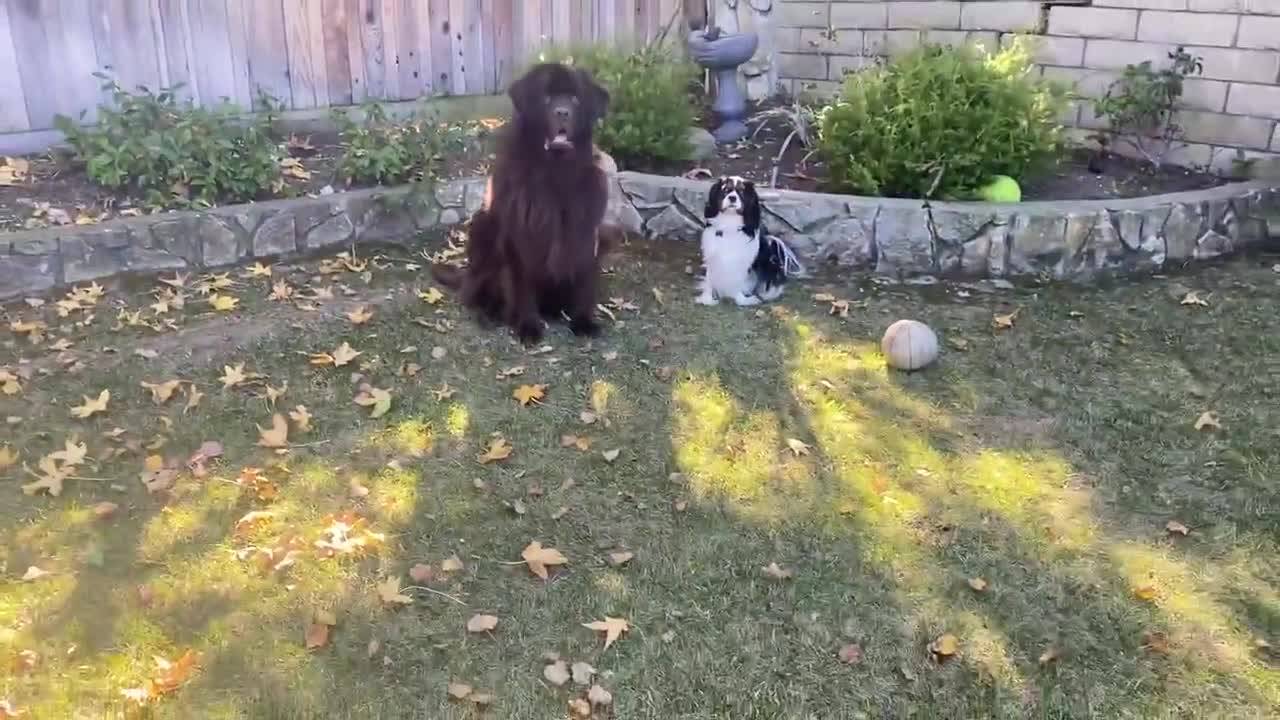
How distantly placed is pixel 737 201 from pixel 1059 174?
236cm

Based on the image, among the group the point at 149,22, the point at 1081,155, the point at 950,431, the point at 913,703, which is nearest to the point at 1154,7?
the point at 1081,155

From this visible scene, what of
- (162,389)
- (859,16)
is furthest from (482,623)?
(859,16)

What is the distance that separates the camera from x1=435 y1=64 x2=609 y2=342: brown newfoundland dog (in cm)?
371

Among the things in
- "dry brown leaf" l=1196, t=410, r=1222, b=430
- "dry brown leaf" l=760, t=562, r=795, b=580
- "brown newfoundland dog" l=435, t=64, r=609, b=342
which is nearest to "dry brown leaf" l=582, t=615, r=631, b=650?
"dry brown leaf" l=760, t=562, r=795, b=580

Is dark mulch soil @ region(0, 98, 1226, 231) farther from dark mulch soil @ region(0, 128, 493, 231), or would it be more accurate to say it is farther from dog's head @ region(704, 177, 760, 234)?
dog's head @ region(704, 177, 760, 234)

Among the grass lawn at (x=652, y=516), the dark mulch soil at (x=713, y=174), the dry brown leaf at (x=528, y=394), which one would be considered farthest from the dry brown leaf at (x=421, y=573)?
the dark mulch soil at (x=713, y=174)

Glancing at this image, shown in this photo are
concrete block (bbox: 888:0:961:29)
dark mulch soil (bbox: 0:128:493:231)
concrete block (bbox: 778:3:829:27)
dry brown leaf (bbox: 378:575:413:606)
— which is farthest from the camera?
concrete block (bbox: 778:3:829:27)

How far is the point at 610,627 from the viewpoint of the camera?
2.40 meters

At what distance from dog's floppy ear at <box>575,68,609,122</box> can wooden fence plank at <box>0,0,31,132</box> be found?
3.56 meters

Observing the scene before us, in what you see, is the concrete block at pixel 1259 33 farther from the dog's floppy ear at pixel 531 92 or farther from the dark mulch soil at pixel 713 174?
the dog's floppy ear at pixel 531 92

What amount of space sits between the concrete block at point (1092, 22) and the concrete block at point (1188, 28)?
72 mm

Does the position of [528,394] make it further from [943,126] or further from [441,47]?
[441,47]

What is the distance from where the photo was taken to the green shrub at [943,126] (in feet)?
16.3

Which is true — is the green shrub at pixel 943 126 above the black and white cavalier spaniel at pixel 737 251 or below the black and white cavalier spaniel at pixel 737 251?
above
